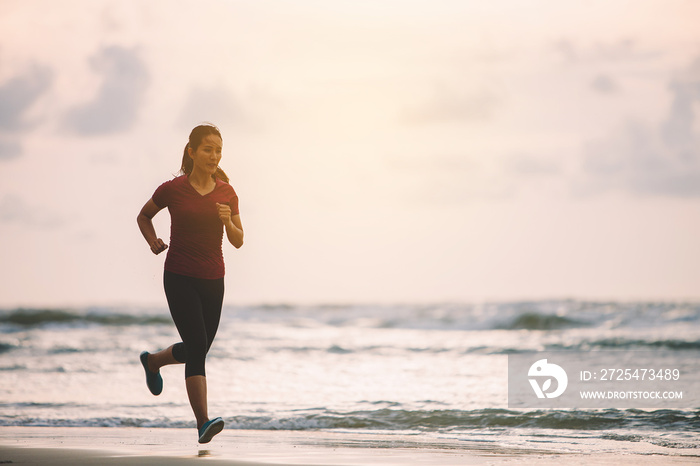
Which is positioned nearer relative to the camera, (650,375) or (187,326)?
(187,326)

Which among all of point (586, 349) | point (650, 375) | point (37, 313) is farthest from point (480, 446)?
point (37, 313)

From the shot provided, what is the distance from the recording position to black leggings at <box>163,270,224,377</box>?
495 centimetres

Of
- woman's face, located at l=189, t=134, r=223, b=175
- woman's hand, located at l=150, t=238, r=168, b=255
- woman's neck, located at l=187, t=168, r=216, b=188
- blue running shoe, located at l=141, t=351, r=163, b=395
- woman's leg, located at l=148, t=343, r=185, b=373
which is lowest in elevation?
blue running shoe, located at l=141, t=351, r=163, b=395

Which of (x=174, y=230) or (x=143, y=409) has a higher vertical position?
(x=174, y=230)

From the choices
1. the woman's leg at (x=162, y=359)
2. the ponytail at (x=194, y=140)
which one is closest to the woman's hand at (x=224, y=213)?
the ponytail at (x=194, y=140)

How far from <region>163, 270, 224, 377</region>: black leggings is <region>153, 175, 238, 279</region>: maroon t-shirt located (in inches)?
2.1

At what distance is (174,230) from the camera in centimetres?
497

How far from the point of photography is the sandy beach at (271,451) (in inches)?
198

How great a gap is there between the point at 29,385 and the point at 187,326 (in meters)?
5.96

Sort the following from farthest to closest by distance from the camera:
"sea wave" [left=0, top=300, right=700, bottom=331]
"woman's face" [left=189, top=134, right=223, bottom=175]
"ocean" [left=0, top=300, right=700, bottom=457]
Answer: "sea wave" [left=0, top=300, right=700, bottom=331], "ocean" [left=0, top=300, right=700, bottom=457], "woman's face" [left=189, top=134, right=223, bottom=175]

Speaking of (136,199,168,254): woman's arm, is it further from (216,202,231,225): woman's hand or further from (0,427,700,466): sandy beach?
(0,427,700,466): sandy beach

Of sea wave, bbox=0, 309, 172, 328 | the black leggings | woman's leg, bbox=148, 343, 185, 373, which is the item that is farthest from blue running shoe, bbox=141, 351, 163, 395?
sea wave, bbox=0, 309, 172, 328

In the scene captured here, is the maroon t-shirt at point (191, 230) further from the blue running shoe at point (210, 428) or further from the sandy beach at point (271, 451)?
the sandy beach at point (271, 451)

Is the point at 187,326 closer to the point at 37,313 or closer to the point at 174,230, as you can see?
the point at 174,230
